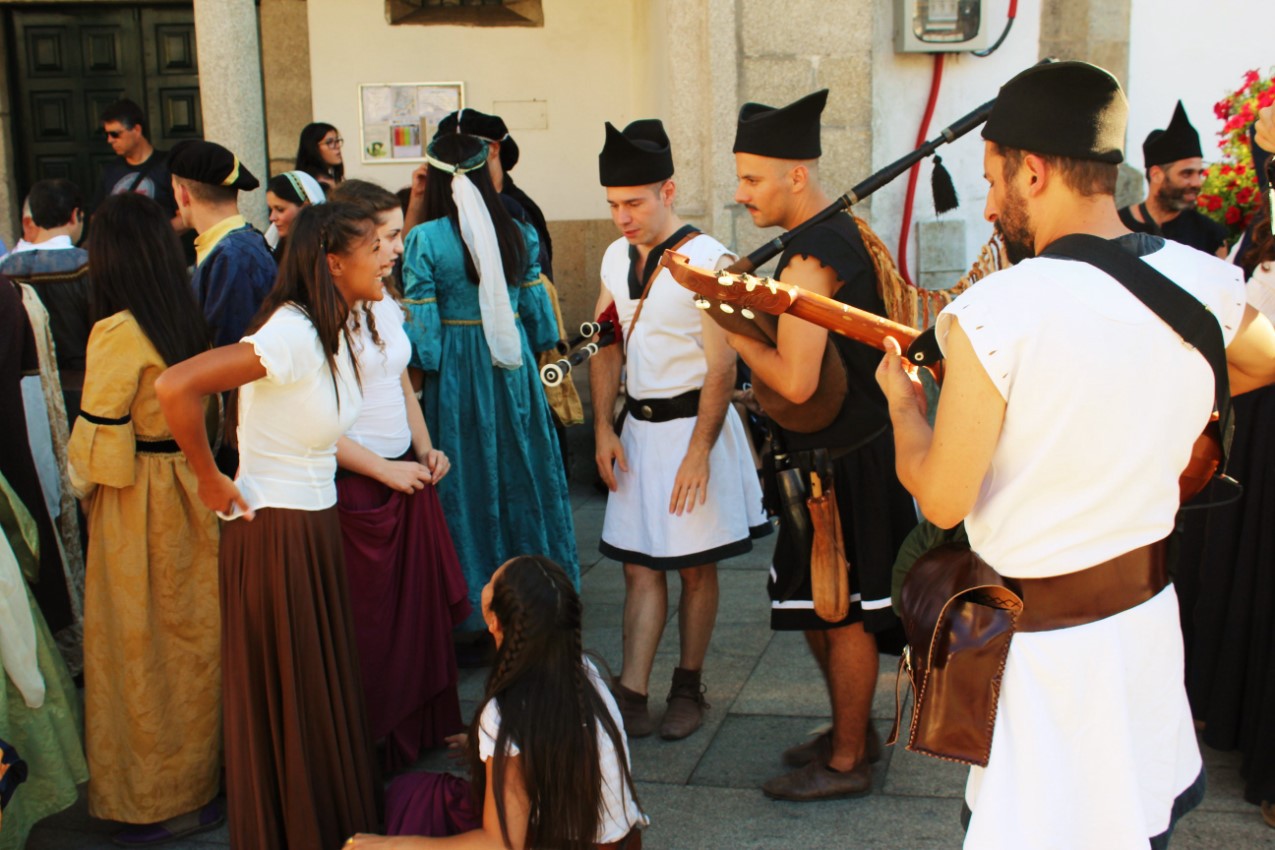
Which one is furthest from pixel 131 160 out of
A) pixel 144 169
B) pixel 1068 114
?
pixel 1068 114

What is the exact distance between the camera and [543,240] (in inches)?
285

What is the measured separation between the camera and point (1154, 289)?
1.97 meters

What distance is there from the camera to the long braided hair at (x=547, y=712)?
2.68m

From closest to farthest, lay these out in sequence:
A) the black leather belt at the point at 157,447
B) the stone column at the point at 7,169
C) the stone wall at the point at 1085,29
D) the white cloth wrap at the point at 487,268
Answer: the black leather belt at the point at 157,447, the white cloth wrap at the point at 487,268, the stone wall at the point at 1085,29, the stone column at the point at 7,169

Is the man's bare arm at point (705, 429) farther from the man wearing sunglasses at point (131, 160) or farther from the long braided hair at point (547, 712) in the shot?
the man wearing sunglasses at point (131, 160)

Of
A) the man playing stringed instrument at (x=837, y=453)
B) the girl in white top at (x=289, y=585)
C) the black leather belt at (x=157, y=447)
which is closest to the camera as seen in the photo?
the girl in white top at (x=289, y=585)

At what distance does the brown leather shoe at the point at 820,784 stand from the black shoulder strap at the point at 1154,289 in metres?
1.90

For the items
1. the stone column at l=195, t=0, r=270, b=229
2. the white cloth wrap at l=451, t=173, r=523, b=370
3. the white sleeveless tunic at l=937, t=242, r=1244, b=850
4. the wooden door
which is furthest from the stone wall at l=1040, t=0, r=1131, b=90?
the wooden door

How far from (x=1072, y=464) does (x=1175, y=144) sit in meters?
4.59

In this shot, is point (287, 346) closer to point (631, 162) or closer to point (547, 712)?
point (547, 712)

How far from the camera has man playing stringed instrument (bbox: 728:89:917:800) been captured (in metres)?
3.26

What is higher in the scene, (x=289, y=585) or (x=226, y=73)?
(x=226, y=73)

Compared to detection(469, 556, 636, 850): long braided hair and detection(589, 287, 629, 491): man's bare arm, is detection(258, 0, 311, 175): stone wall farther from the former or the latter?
detection(469, 556, 636, 850): long braided hair

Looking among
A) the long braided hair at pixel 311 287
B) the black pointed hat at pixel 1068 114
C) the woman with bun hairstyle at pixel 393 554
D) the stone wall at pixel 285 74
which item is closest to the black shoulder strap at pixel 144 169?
the stone wall at pixel 285 74
